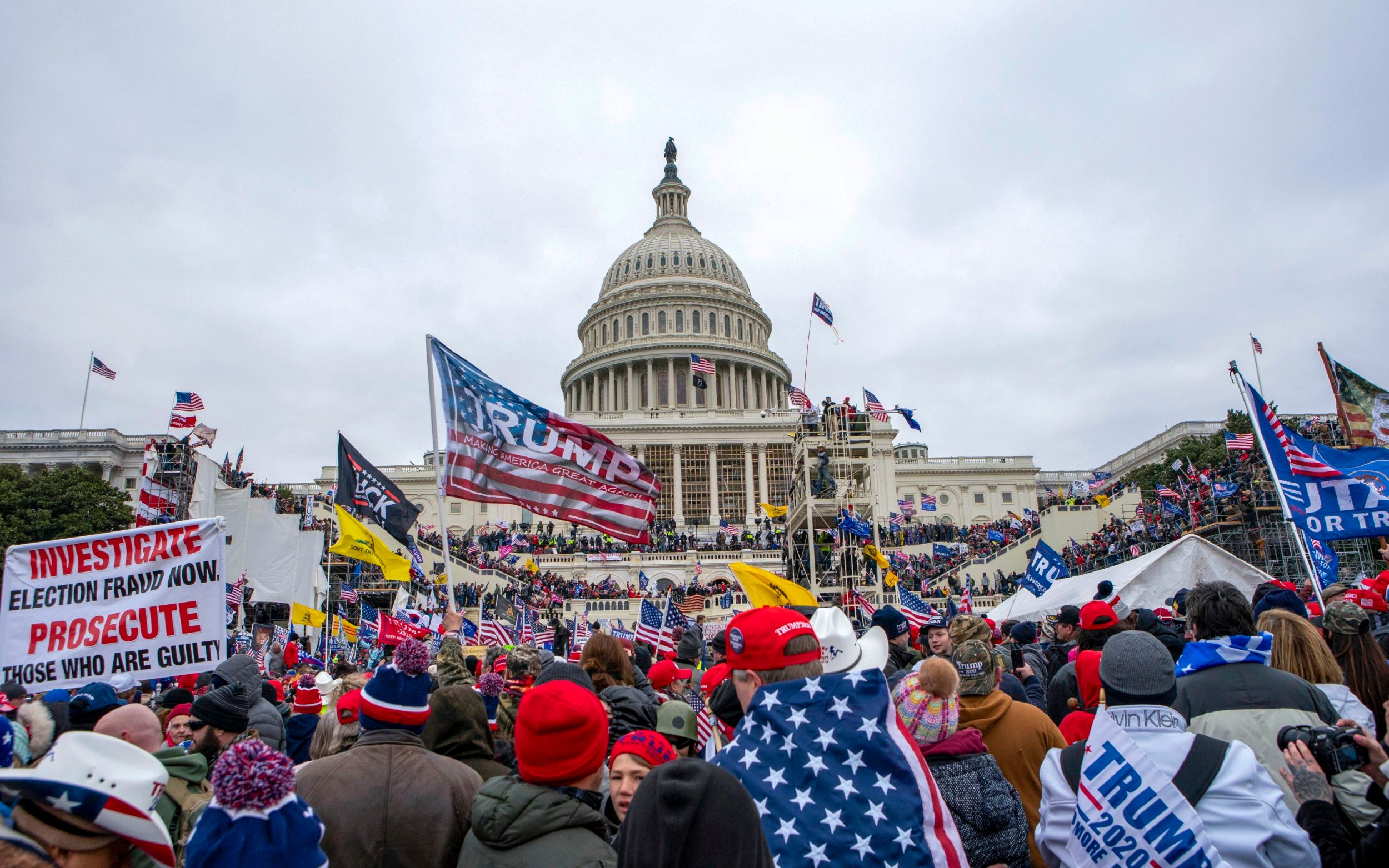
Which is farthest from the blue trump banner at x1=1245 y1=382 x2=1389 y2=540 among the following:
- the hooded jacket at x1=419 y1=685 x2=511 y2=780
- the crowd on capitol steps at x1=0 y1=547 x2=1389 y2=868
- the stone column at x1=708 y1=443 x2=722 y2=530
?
the stone column at x1=708 y1=443 x2=722 y2=530

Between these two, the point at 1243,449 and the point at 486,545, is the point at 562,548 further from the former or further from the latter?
the point at 1243,449

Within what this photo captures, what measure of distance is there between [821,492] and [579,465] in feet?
84.4

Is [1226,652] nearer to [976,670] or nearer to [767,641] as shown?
[976,670]

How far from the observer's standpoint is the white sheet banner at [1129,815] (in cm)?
292

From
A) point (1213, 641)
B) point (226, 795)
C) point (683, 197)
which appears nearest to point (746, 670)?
point (226, 795)

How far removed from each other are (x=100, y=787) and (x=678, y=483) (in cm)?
6415

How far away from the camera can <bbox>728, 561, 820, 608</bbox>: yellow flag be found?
1008cm

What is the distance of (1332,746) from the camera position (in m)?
2.90

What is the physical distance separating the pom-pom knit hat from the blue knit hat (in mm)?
1396

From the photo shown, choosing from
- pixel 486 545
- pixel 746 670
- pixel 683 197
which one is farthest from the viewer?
pixel 683 197

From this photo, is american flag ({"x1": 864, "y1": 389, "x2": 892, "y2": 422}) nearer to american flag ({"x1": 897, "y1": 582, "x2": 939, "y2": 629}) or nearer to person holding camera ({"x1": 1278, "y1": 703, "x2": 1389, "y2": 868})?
american flag ({"x1": 897, "y1": 582, "x2": 939, "y2": 629})

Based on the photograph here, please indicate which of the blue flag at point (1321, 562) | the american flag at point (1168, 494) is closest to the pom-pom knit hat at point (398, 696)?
the blue flag at point (1321, 562)

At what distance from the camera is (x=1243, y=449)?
2945 cm

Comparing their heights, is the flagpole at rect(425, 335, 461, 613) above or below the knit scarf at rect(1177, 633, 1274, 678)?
above
